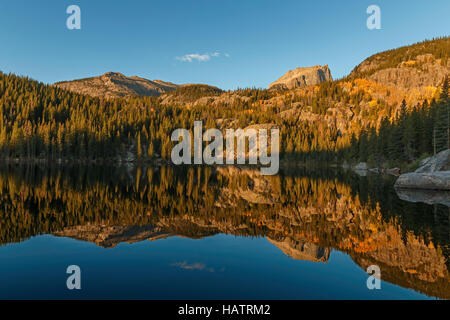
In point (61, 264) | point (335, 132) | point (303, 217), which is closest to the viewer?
point (61, 264)

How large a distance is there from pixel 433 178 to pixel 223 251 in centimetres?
3034

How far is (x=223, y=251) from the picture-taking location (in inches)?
487

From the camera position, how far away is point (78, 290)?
786 cm

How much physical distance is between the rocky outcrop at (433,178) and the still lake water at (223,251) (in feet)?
40.0

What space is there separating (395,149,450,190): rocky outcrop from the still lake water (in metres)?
12.2

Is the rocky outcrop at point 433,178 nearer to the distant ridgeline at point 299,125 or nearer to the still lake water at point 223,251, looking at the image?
the still lake water at point 223,251

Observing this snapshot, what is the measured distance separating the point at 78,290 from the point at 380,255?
1114cm

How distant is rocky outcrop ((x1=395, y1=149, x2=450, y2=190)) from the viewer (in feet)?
98.0

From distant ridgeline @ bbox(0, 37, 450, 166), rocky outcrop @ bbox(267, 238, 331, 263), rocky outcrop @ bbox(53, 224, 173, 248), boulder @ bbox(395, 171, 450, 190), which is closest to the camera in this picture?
rocky outcrop @ bbox(267, 238, 331, 263)

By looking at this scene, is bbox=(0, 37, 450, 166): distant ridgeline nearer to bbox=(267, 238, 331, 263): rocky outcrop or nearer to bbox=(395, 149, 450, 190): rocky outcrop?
bbox=(395, 149, 450, 190): rocky outcrop

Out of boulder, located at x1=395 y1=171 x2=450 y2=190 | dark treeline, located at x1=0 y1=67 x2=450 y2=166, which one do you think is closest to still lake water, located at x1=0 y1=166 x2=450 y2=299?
boulder, located at x1=395 y1=171 x2=450 y2=190
